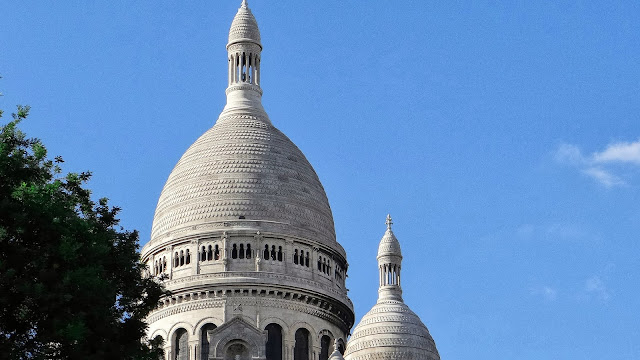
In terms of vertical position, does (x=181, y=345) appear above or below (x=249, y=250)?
below

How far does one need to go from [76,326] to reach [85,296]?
112 cm

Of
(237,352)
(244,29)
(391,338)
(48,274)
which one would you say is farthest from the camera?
(244,29)

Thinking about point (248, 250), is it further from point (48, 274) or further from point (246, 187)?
point (48, 274)

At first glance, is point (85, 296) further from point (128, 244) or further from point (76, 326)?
point (128, 244)

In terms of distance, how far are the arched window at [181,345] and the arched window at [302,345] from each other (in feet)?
18.1

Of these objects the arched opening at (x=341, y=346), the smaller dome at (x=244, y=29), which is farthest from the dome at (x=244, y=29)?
the arched opening at (x=341, y=346)

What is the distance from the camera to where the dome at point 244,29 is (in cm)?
9188

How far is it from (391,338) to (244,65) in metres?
23.4

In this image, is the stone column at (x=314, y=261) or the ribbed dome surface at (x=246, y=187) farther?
the ribbed dome surface at (x=246, y=187)

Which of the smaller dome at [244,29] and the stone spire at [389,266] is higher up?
the smaller dome at [244,29]

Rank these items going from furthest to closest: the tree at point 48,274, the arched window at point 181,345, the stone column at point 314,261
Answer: the stone column at point 314,261
the arched window at point 181,345
the tree at point 48,274

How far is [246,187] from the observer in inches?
3391

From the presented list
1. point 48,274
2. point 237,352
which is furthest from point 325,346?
point 48,274

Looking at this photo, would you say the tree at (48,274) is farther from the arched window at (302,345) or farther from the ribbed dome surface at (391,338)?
the arched window at (302,345)
